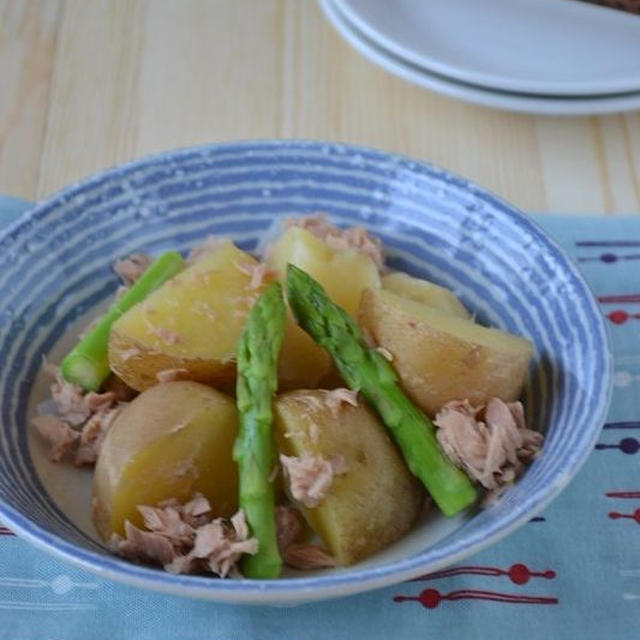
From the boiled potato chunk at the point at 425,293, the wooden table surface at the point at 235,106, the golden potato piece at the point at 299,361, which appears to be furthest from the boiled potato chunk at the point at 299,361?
the wooden table surface at the point at 235,106

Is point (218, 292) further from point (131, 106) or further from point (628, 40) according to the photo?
point (628, 40)

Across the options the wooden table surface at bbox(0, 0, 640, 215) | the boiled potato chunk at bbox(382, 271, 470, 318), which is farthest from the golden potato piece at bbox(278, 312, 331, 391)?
the wooden table surface at bbox(0, 0, 640, 215)

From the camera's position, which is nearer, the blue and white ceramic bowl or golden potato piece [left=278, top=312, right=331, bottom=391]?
the blue and white ceramic bowl

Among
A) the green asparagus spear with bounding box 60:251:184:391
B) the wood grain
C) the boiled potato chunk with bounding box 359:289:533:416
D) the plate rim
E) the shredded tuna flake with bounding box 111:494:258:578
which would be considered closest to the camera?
the shredded tuna flake with bounding box 111:494:258:578

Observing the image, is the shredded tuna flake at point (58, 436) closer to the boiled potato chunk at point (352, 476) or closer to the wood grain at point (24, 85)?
the boiled potato chunk at point (352, 476)

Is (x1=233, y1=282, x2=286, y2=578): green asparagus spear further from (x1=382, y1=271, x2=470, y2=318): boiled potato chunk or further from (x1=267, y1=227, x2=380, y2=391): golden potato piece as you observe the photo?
(x1=382, y1=271, x2=470, y2=318): boiled potato chunk

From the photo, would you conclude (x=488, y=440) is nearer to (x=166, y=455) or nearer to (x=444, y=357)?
(x=444, y=357)

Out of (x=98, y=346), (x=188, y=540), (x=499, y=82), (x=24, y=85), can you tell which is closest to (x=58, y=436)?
(x=98, y=346)

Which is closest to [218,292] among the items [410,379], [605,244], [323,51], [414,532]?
[410,379]
